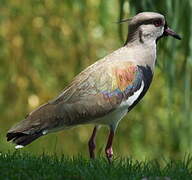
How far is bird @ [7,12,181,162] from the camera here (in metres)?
7.83

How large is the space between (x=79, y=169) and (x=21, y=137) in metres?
1.40

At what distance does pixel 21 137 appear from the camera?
7734mm

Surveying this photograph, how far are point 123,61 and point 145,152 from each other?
4624 mm

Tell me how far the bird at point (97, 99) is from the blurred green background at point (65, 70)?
3.49m

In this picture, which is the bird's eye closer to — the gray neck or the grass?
the gray neck

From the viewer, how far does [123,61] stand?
815cm

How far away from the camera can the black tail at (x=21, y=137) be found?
303 inches

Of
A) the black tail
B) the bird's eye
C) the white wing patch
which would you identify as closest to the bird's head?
the bird's eye

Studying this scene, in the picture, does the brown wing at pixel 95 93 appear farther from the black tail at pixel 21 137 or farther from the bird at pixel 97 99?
the black tail at pixel 21 137

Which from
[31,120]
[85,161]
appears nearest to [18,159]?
[85,161]

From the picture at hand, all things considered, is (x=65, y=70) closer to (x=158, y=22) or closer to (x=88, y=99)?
(x=158, y=22)

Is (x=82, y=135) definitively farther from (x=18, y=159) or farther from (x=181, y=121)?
(x=18, y=159)

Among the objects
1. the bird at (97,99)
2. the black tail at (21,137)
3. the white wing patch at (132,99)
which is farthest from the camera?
the white wing patch at (132,99)

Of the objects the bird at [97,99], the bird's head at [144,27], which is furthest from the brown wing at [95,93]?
the bird's head at [144,27]
